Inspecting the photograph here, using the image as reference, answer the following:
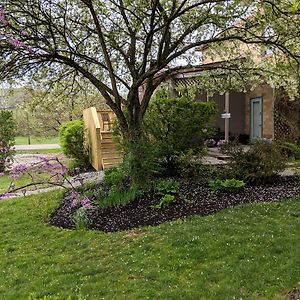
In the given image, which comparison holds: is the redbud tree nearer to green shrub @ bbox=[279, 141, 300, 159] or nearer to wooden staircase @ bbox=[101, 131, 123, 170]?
green shrub @ bbox=[279, 141, 300, 159]

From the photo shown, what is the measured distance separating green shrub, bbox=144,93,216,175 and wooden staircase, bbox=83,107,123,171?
9.50 feet

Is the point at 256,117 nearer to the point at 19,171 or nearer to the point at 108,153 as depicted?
the point at 108,153

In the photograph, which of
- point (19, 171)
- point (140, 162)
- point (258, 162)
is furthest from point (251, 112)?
point (19, 171)

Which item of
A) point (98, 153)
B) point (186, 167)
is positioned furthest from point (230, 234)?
point (98, 153)

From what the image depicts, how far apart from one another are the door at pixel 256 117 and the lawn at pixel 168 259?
9528 millimetres

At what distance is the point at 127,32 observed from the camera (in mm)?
7777

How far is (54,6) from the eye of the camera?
689 cm

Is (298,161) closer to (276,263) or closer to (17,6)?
(276,263)

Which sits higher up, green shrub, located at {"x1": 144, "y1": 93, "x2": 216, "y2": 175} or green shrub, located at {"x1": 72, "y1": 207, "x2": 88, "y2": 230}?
green shrub, located at {"x1": 144, "y1": 93, "x2": 216, "y2": 175}

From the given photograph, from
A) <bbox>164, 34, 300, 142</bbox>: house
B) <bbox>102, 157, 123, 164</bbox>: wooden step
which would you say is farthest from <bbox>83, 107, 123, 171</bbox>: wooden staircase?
<bbox>164, 34, 300, 142</bbox>: house

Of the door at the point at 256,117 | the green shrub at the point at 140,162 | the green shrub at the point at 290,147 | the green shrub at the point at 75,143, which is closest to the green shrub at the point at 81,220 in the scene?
the green shrub at the point at 140,162

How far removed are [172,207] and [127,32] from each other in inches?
143

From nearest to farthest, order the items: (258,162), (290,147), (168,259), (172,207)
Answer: (168,259) → (172,207) → (258,162) → (290,147)

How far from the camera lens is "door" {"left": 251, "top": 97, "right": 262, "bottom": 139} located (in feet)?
49.9
